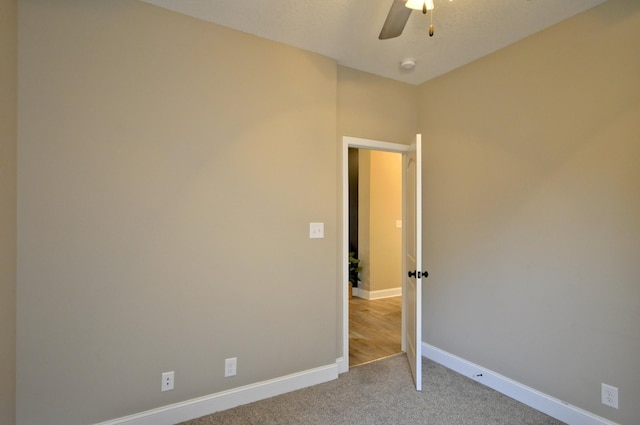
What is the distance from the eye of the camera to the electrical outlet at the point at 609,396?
191 cm

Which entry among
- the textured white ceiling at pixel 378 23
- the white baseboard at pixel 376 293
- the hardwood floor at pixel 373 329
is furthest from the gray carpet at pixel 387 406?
the textured white ceiling at pixel 378 23

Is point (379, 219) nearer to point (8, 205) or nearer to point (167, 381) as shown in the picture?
point (167, 381)

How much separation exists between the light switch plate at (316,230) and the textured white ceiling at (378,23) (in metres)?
1.48

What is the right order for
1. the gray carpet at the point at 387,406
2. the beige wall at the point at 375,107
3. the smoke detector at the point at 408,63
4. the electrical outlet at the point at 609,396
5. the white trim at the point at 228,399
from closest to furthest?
the electrical outlet at the point at 609,396 < the white trim at the point at 228,399 < the gray carpet at the point at 387,406 < the smoke detector at the point at 408,63 < the beige wall at the point at 375,107

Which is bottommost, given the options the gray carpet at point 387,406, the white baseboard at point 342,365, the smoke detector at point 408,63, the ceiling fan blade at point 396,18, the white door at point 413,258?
the gray carpet at point 387,406

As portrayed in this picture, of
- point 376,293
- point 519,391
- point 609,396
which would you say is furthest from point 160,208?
point 376,293

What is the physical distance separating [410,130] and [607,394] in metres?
2.59

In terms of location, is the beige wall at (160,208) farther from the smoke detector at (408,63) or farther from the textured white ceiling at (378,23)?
the smoke detector at (408,63)

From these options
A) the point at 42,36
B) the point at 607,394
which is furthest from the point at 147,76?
the point at 607,394

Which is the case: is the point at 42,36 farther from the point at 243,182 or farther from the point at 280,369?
the point at 280,369

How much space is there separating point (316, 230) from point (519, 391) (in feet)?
6.56

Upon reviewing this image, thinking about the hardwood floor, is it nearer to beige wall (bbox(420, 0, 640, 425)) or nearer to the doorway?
the doorway

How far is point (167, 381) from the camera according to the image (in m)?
2.10

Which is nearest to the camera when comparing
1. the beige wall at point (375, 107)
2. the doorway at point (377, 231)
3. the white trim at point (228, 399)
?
the white trim at point (228, 399)
